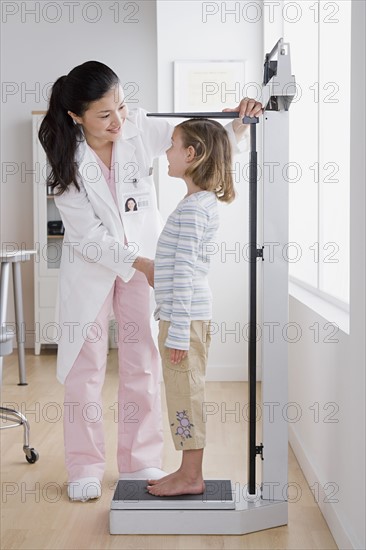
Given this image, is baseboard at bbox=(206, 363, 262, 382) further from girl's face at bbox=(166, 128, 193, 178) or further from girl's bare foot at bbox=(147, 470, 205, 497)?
girl's face at bbox=(166, 128, 193, 178)

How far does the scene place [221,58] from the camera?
4.58 metres

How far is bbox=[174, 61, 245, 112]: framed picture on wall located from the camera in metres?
4.55

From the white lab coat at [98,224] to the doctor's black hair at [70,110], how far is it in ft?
0.13

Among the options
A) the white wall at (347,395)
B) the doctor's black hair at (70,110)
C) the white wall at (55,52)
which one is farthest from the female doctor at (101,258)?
the white wall at (55,52)

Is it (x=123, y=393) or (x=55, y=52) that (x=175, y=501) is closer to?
(x=123, y=393)

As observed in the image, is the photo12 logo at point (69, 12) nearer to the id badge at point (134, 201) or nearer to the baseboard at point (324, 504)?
the id badge at point (134, 201)

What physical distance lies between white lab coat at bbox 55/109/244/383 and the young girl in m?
0.32

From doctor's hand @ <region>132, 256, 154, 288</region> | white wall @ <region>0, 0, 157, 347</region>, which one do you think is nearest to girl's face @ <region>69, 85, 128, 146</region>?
doctor's hand @ <region>132, 256, 154, 288</region>

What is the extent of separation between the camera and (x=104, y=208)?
2686 millimetres

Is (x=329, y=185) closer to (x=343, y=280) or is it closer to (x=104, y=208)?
(x=343, y=280)

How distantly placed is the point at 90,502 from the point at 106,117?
1267 mm

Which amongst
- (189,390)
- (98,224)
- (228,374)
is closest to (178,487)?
(189,390)

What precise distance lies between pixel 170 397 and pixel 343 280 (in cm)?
89

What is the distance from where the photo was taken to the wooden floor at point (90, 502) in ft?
7.48
